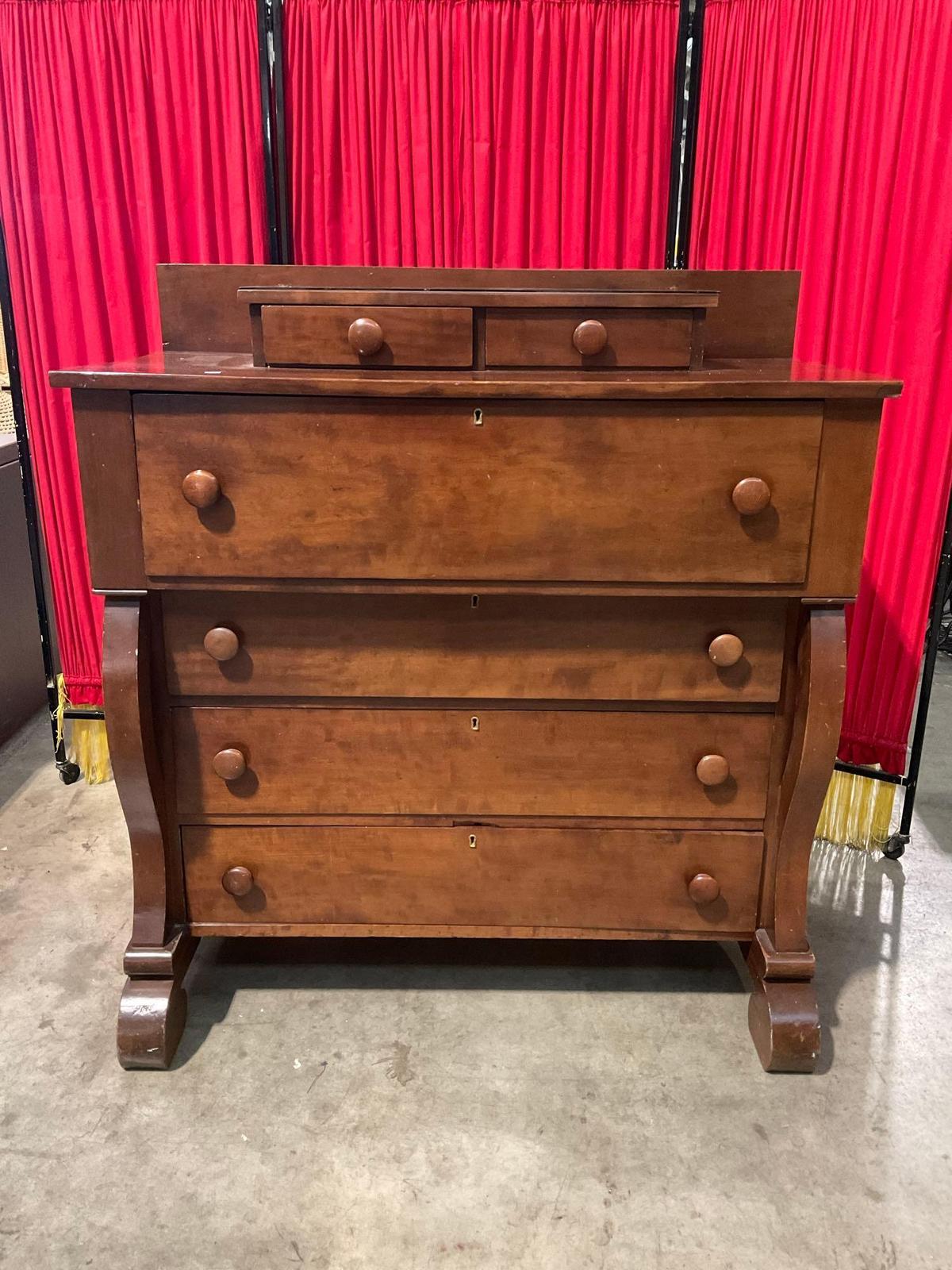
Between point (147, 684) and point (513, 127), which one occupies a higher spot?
point (513, 127)

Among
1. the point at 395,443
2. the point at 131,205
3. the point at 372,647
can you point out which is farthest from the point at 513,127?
the point at 372,647

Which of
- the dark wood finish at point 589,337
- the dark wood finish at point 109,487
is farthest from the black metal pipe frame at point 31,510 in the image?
the dark wood finish at point 589,337

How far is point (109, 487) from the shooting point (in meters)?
1.32

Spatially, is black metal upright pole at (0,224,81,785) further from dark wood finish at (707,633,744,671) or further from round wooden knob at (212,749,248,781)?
dark wood finish at (707,633,744,671)

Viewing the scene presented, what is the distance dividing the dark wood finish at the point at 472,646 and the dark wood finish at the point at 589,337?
34 cm

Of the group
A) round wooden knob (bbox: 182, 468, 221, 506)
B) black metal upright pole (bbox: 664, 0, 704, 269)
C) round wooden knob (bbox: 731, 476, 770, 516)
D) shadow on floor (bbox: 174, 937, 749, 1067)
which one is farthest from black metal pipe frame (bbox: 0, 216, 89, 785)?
round wooden knob (bbox: 731, 476, 770, 516)

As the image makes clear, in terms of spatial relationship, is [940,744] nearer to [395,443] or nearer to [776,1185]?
[776,1185]

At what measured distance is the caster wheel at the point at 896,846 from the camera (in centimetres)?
210

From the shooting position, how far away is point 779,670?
4.69 feet

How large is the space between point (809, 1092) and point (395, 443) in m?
1.18

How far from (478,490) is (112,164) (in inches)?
51.1

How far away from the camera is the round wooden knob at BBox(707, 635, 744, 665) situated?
54.3 inches

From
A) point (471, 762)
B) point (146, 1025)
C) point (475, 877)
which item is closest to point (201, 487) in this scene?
point (471, 762)

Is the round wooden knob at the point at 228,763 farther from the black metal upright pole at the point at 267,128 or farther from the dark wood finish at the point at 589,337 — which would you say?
the black metal upright pole at the point at 267,128
